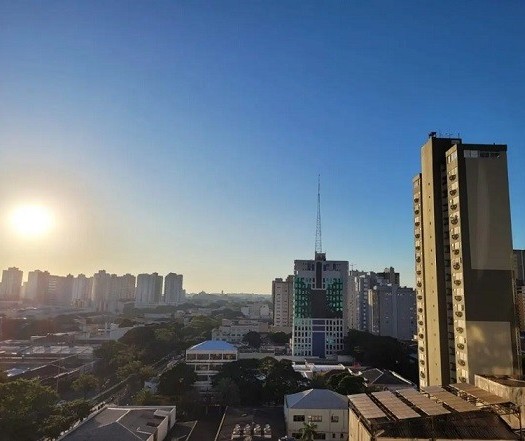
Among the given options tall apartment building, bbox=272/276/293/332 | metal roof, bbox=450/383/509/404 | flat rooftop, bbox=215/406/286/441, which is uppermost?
tall apartment building, bbox=272/276/293/332

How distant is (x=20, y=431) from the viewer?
28719mm

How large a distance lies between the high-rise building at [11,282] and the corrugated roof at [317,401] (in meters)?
160

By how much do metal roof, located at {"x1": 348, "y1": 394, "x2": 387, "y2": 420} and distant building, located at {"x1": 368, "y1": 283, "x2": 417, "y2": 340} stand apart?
68.3m

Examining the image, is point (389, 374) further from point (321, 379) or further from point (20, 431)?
point (20, 431)

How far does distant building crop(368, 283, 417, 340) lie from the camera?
86625mm

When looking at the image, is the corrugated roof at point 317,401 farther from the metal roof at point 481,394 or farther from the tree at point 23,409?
the tree at point 23,409

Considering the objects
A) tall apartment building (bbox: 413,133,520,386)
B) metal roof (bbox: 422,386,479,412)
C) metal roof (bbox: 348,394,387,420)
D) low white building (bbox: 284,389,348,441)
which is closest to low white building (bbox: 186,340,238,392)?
low white building (bbox: 284,389,348,441)

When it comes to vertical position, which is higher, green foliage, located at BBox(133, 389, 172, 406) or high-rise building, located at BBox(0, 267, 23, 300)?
high-rise building, located at BBox(0, 267, 23, 300)

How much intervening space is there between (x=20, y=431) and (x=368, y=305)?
7888 centimetres

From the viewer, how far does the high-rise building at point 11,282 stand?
163375mm

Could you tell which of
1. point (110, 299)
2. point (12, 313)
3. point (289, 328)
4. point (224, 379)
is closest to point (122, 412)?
point (224, 379)

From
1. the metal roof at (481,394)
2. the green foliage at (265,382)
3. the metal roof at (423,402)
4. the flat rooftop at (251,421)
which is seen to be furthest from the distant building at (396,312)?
the metal roof at (423,402)

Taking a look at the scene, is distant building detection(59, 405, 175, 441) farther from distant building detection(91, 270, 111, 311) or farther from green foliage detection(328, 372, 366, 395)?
distant building detection(91, 270, 111, 311)

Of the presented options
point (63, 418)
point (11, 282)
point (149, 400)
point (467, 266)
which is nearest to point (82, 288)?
point (11, 282)
